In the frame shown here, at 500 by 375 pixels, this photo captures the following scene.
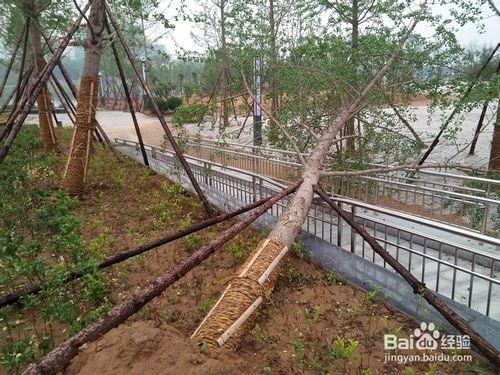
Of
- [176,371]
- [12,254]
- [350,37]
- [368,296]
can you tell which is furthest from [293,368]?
[350,37]

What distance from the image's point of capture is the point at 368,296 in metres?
3.83

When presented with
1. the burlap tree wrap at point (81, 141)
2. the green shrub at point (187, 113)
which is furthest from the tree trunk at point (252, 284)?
the burlap tree wrap at point (81, 141)

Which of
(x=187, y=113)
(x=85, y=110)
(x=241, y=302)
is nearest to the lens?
(x=241, y=302)

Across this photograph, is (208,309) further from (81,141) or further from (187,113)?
(81,141)

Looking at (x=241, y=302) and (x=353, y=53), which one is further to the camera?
(x=353, y=53)

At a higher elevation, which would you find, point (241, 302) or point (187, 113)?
point (187, 113)

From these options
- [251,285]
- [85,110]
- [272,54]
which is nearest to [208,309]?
[251,285]

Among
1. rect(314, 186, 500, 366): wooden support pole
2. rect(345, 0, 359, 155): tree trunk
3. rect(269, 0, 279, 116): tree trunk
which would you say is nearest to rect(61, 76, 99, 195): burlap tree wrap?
rect(269, 0, 279, 116): tree trunk

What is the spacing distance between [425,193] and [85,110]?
6.54m

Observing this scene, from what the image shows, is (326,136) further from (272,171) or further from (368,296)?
(368,296)

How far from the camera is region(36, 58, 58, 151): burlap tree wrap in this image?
425 inches

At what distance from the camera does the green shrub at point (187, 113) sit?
7.50 meters

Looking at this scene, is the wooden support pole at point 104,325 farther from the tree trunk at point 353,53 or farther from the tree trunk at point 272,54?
the tree trunk at point 272,54

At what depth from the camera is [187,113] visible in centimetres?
760
